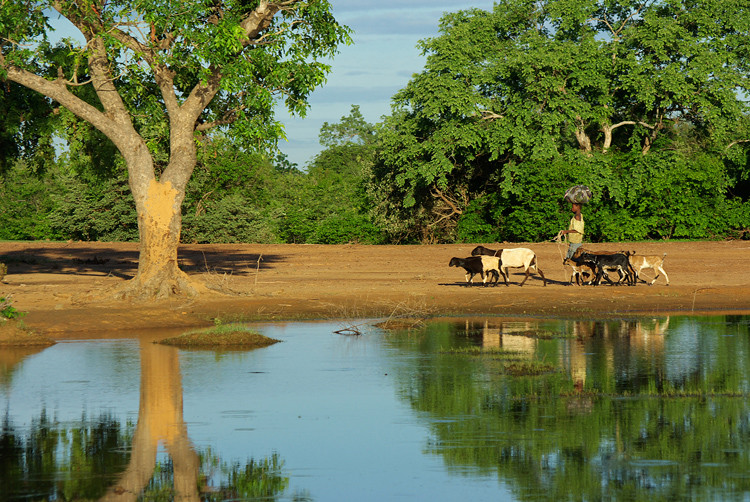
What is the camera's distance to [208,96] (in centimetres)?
2281

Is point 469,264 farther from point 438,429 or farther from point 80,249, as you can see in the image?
point 80,249

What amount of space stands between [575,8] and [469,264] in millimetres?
26518

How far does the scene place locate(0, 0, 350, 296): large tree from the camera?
21.0m

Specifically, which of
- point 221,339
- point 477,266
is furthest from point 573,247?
point 221,339

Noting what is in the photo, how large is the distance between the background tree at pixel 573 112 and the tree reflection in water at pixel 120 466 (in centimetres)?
3365

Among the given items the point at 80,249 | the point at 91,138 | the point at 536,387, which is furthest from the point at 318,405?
the point at 80,249

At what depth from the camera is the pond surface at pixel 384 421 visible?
23.4 ft

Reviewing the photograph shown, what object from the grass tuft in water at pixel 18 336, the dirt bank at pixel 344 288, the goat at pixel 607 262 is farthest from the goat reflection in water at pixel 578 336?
the grass tuft in water at pixel 18 336

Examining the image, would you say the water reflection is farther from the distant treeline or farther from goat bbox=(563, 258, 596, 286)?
the distant treeline

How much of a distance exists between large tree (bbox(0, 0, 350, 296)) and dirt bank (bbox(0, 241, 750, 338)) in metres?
2.29

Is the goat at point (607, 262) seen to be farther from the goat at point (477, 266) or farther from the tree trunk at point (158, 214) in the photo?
the tree trunk at point (158, 214)

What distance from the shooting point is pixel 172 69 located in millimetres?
23047

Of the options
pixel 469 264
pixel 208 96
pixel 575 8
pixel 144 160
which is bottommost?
pixel 469 264

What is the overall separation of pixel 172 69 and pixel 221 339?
963 cm
